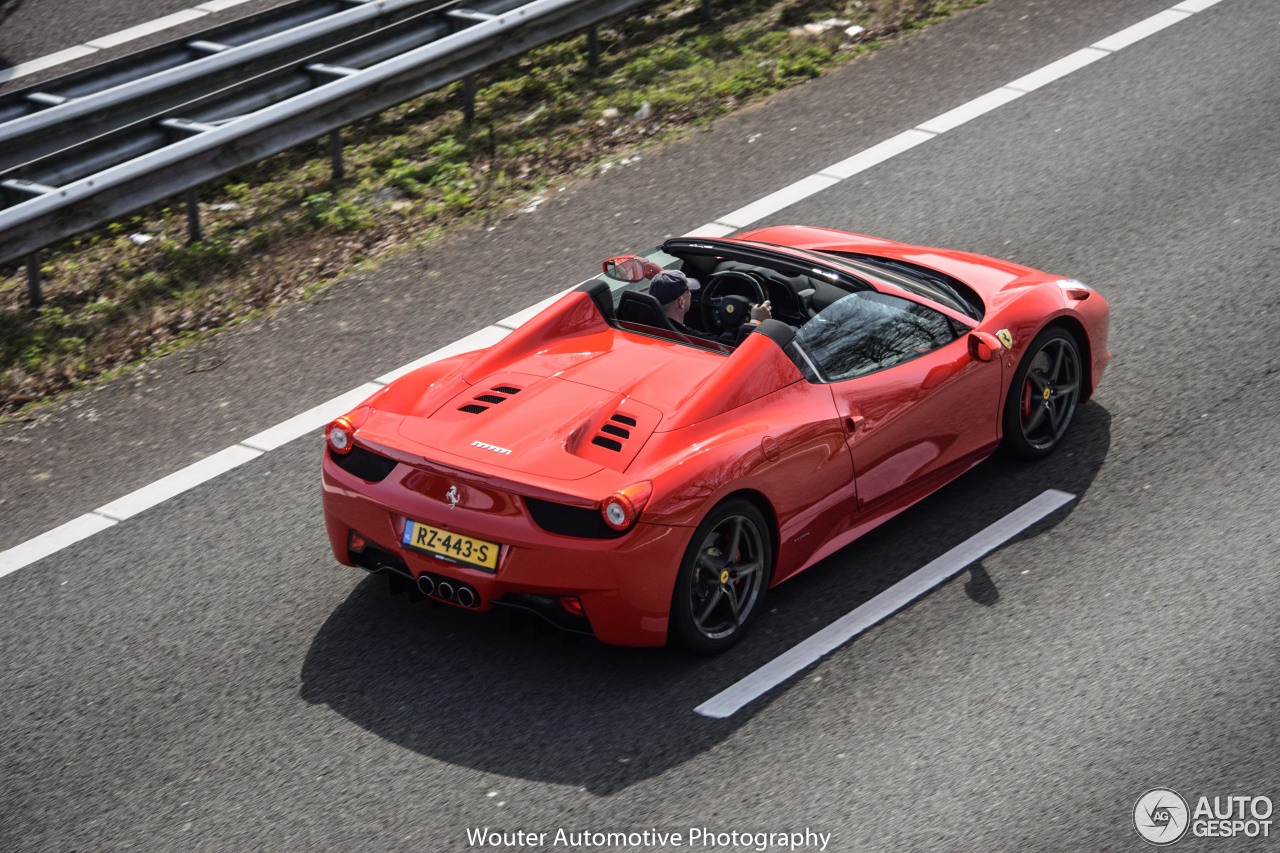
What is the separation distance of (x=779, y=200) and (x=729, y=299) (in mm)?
3750

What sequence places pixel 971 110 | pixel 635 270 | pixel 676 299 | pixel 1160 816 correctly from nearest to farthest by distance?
pixel 1160 816
pixel 676 299
pixel 635 270
pixel 971 110

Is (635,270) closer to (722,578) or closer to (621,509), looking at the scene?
(722,578)

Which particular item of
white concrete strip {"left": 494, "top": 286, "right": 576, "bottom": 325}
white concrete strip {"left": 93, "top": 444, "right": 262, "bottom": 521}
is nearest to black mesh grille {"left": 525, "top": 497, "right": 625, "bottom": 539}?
white concrete strip {"left": 93, "top": 444, "right": 262, "bottom": 521}

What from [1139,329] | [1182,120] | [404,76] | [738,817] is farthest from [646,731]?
[1182,120]

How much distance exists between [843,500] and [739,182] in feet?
15.5

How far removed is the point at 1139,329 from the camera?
8508mm

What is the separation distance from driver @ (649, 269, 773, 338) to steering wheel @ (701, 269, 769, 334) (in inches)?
3.0

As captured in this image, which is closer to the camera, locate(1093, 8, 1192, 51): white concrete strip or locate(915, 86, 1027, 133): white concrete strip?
locate(915, 86, 1027, 133): white concrete strip

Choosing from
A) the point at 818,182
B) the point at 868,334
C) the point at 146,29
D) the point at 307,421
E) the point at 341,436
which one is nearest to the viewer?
the point at 341,436

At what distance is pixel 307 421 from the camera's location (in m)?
8.09

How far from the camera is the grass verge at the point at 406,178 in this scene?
9.27m

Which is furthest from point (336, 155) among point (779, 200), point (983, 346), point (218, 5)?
point (983, 346)

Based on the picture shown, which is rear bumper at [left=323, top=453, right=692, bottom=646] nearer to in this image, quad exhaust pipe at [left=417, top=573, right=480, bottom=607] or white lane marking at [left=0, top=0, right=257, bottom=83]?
quad exhaust pipe at [left=417, top=573, right=480, bottom=607]

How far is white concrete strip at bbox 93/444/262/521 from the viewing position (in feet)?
24.3
